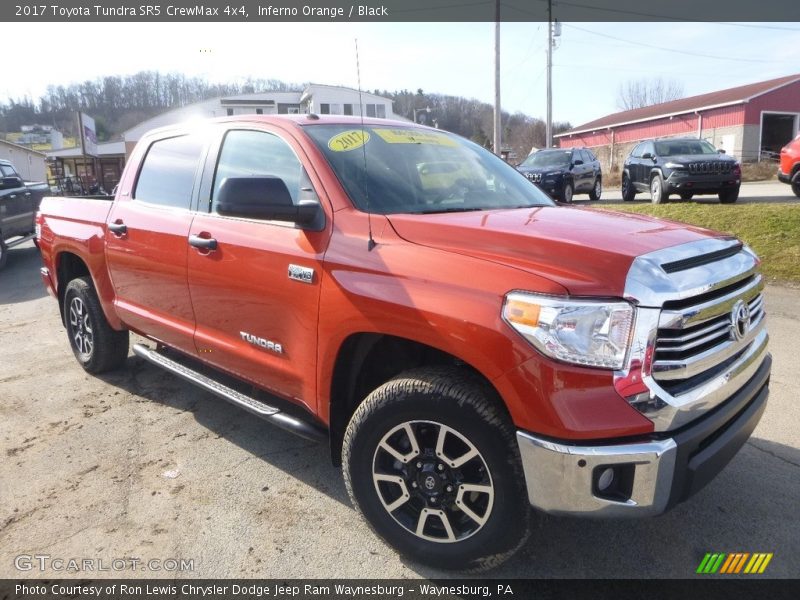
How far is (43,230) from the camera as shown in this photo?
5230 mm

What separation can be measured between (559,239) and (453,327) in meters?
0.56

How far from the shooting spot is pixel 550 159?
1539cm

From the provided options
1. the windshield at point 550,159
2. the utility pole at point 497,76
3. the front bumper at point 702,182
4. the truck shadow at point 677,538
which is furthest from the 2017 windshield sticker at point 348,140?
the utility pole at point 497,76

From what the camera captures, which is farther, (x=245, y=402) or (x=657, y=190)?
(x=657, y=190)

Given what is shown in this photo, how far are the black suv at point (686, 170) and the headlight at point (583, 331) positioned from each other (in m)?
11.7

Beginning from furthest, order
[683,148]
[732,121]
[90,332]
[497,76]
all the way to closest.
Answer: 1. [732,121]
2. [497,76]
3. [683,148]
4. [90,332]

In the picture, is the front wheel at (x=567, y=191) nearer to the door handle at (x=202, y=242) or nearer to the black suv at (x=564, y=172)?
the black suv at (x=564, y=172)

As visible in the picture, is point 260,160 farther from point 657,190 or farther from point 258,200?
point 657,190

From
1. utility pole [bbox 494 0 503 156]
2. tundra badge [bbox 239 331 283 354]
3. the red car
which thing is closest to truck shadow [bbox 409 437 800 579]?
tundra badge [bbox 239 331 283 354]

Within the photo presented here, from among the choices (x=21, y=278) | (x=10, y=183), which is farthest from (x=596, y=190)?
(x=10, y=183)

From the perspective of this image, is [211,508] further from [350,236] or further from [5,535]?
[350,236]

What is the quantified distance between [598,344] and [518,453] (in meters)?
0.51

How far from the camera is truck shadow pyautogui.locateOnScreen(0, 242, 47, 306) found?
364 inches

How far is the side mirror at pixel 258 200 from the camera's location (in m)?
2.60
